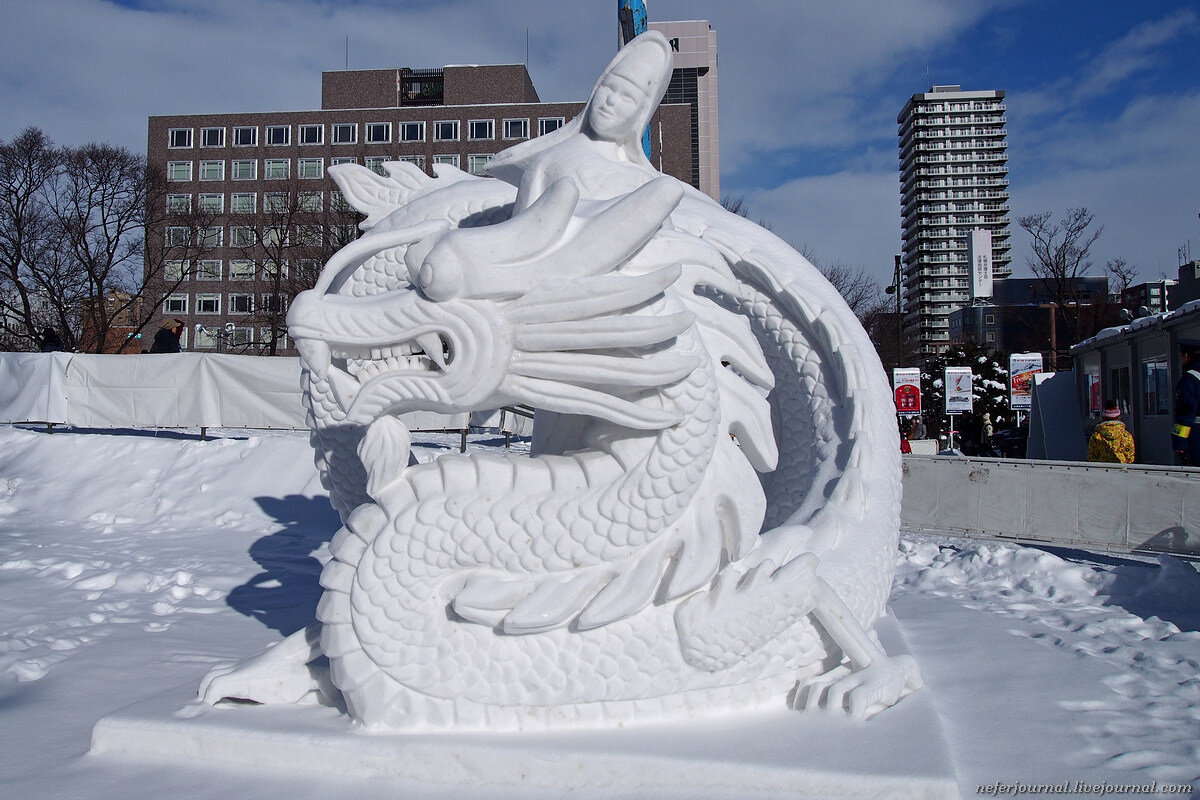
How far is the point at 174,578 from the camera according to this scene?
4.56 m

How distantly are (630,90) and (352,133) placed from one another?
129 ft

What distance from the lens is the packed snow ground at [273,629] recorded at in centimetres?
200

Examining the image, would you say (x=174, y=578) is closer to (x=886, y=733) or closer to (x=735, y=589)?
(x=735, y=589)

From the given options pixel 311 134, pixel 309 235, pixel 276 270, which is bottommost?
pixel 276 270

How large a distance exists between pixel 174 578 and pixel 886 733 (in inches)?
163

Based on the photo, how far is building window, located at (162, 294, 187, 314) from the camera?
38188mm

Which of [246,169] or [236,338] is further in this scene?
[246,169]

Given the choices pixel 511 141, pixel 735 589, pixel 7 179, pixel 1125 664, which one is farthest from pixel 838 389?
pixel 511 141

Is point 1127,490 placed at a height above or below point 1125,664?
above

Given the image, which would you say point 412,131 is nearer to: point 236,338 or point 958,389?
point 236,338

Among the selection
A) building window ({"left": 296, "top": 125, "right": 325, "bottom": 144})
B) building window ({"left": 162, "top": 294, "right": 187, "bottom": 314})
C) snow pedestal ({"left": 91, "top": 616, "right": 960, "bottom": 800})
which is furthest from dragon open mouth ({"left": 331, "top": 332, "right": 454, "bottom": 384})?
building window ({"left": 162, "top": 294, "right": 187, "bottom": 314})

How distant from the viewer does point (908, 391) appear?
1162 cm

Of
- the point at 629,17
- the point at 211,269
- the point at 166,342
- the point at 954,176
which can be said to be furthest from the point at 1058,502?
the point at 954,176

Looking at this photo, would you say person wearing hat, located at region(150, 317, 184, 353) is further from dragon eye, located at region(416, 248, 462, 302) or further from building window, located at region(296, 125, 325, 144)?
building window, located at region(296, 125, 325, 144)
